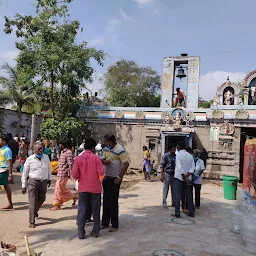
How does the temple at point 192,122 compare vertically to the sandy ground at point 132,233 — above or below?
above

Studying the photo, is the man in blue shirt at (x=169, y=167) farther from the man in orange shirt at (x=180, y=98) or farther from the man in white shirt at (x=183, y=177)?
the man in orange shirt at (x=180, y=98)

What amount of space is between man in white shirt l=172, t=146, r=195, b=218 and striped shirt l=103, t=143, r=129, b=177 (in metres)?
1.70

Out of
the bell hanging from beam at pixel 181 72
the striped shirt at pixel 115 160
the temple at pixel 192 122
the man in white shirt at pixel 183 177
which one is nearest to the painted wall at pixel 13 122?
the temple at pixel 192 122

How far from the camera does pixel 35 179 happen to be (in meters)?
5.53

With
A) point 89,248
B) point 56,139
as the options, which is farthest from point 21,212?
point 56,139

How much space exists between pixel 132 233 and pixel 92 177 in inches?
51.6

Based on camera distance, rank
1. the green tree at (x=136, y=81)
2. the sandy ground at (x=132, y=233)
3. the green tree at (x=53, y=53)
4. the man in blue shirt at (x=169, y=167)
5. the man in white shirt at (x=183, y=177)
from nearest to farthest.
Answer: the sandy ground at (x=132, y=233) < the man in white shirt at (x=183, y=177) < the man in blue shirt at (x=169, y=167) < the green tree at (x=53, y=53) < the green tree at (x=136, y=81)

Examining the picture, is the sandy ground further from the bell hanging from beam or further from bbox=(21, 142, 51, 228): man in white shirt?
the bell hanging from beam

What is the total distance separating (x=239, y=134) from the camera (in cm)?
1392

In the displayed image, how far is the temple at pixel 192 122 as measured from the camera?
1405cm

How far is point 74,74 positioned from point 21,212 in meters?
9.56

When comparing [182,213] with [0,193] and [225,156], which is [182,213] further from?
[225,156]

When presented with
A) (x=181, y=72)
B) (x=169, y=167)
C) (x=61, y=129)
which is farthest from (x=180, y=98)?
(x=169, y=167)

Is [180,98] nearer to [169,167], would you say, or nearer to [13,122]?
[169,167]
